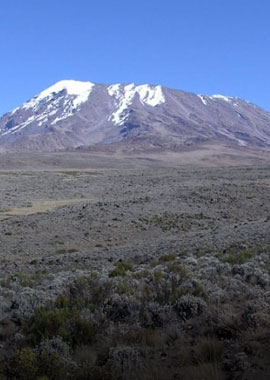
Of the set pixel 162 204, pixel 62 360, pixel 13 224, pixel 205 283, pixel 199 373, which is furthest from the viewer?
pixel 162 204

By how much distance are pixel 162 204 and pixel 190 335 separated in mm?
29965

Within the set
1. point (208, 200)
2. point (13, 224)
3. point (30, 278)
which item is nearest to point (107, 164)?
point (208, 200)

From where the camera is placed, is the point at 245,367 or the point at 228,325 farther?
the point at 228,325

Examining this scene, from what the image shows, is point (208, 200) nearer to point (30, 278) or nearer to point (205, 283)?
point (30, 278)

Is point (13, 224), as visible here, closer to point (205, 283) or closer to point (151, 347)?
point (205, 283)

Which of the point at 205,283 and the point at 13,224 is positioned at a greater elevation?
the point at 205,283

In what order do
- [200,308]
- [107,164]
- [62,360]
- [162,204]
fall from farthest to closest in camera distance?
1. [107,164]
2. [162,204]
3. [200,308]
4. [62,360]

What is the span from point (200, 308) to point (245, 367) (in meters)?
2.57

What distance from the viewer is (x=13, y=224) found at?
3012cm

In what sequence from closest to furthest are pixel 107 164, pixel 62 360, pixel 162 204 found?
1. pixel 62 360
2. pixel 162 204
3. pixel 107 164

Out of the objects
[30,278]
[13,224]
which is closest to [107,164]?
[13,224]

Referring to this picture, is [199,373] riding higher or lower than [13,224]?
higher

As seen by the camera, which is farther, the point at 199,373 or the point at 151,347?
the point at 151,347

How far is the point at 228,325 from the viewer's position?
7.47 m
